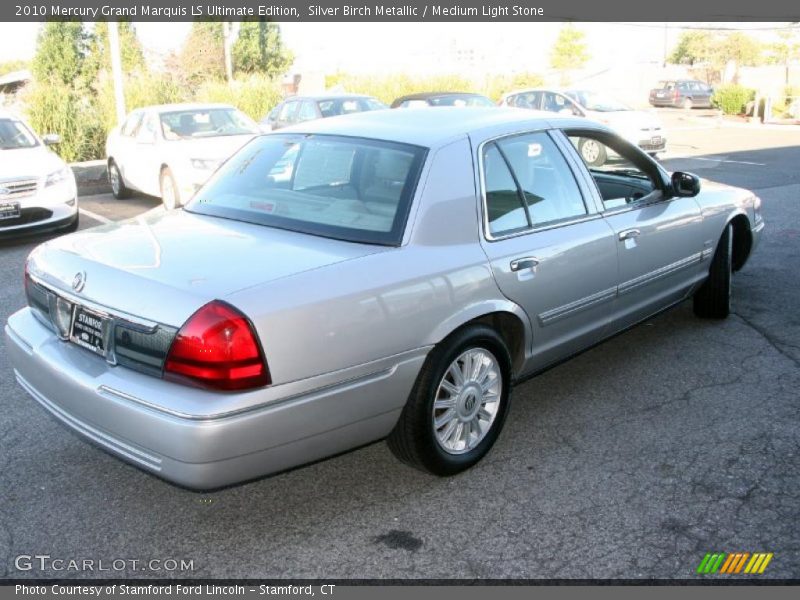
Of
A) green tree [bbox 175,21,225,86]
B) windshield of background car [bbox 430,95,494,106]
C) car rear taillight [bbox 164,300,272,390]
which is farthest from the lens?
green tree [bbox 175,21,225,86]

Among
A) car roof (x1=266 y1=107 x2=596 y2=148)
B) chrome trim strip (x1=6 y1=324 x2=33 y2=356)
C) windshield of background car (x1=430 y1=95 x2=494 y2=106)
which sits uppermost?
car roof (x1=266 y1=107 x2=596 y2=148)

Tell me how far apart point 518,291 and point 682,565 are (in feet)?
4.55

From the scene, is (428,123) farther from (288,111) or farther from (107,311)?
(288,111)

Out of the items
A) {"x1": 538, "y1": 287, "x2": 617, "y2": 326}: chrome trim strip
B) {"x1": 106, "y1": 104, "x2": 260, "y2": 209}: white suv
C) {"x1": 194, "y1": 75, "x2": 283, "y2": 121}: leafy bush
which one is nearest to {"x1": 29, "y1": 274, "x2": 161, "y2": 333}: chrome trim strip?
{"x1": 538, "y1": 287, "x2": 617, "y2": 326}: chrome trim strip

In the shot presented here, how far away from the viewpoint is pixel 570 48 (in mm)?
63625

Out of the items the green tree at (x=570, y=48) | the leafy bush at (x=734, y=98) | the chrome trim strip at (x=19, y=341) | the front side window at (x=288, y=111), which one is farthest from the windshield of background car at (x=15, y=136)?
the green tree at (x=570, y=48)

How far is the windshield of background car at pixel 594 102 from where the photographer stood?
17859mm

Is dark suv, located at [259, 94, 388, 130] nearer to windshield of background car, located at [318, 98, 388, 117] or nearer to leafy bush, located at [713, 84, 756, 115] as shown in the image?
windshield of background car, located at [318, 98, 388, 117]

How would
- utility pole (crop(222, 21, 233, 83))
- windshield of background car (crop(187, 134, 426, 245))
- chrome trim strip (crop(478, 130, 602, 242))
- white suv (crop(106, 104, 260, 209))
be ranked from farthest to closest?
utility pole (crop(222, 21, 233, 83)) < white suv (crop(106, 104, 260, 209)) < chrome trim strip (crop(478, 130, 602, 242)) < windshield of background car (crop(187, 134, 426, 245))

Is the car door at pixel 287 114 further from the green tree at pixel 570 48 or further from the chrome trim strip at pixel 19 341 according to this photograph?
the green tree at pixel 570 48

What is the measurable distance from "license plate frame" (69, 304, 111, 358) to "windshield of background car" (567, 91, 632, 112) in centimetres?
1596

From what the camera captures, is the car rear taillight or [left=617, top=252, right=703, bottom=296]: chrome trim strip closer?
the car rear taillight

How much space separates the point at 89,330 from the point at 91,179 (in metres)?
11.7

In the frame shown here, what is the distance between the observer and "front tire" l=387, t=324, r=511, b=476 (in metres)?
3.47
